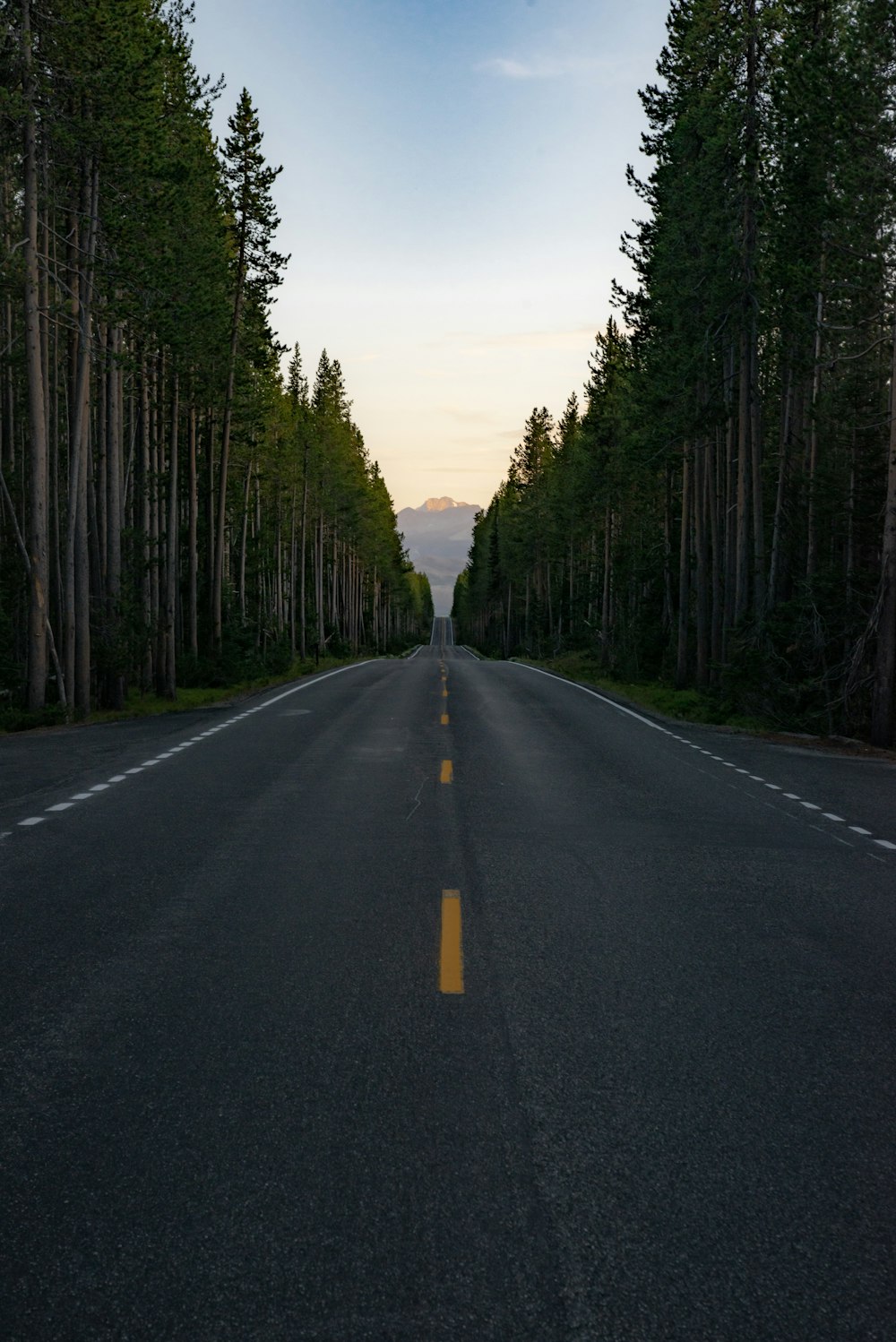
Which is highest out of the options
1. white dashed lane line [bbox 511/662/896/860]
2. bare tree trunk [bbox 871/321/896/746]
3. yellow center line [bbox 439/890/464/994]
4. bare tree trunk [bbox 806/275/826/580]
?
bare tree trunk [bbox 806/275/826/580]

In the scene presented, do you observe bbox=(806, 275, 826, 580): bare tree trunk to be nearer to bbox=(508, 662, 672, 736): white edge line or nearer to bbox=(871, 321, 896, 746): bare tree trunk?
bbox=(508, 662, 672, 736): white edge line

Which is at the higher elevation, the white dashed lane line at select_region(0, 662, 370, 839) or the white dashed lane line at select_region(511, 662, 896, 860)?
the white dashed lane line at select_region(0, 662, 370, 839)

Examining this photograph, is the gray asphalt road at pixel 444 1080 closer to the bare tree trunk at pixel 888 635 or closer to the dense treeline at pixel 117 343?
the bare tree trunk at pixel 888 635

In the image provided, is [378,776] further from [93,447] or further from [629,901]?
[93,447]

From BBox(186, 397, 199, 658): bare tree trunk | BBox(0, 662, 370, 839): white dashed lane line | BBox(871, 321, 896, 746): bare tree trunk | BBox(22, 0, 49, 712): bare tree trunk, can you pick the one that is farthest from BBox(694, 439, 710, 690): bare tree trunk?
BBox(22, 0, 49, 712): bare tree trunk

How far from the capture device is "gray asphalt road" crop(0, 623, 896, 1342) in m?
3.00

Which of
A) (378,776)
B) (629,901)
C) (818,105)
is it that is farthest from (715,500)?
(629,901)

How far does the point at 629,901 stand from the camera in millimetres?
7414

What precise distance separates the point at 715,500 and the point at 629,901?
27047mm

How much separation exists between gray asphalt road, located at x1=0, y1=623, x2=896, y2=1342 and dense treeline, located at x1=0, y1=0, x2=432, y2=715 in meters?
13.1

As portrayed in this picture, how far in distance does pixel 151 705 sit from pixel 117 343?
8.65 m

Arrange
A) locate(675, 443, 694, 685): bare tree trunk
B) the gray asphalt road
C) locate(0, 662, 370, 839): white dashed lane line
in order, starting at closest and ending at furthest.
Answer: the gray asphalt road → locate(0, 662, 370, 839): white dashed lane line → locate(675, 443, 694, 685): bare tree trunk

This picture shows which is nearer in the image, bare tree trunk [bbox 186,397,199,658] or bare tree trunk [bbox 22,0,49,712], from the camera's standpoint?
bare tree trunk [bbox 22,0,49,712]

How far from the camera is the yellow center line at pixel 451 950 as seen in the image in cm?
560
